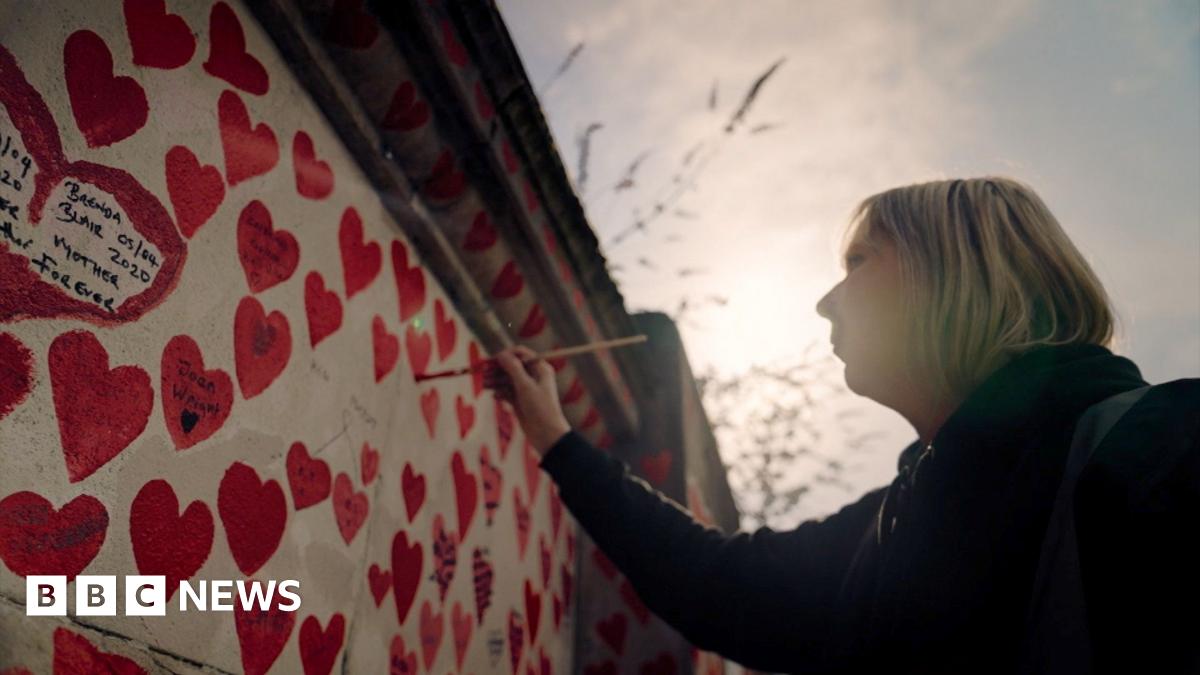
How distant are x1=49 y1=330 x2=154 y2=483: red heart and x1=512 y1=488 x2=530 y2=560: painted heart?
1.33 m

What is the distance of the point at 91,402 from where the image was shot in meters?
0.84

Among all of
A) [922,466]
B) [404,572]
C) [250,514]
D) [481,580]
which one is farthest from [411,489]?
[922,466]

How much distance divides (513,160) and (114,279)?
108cm

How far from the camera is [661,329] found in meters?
3.12

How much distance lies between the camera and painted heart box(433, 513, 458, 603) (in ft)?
5.39

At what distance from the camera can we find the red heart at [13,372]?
28.7 inches

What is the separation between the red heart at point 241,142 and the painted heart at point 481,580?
1019 mm

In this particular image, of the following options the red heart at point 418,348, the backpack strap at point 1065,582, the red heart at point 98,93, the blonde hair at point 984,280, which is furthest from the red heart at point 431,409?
the backpack strap at point 1065,582

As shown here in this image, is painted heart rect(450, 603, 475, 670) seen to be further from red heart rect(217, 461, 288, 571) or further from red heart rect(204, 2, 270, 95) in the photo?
red heart rect(204, 2, 270, 95)

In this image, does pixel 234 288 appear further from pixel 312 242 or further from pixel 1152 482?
pixel 1152 482

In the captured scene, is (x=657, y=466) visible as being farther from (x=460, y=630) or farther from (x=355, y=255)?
(x=355, y=255)

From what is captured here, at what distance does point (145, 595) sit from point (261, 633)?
230 mm

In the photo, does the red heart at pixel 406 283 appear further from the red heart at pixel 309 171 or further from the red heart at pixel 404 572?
the red heart at pixel 404 572

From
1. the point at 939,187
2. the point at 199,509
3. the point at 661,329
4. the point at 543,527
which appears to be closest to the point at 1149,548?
the point at 939,187
